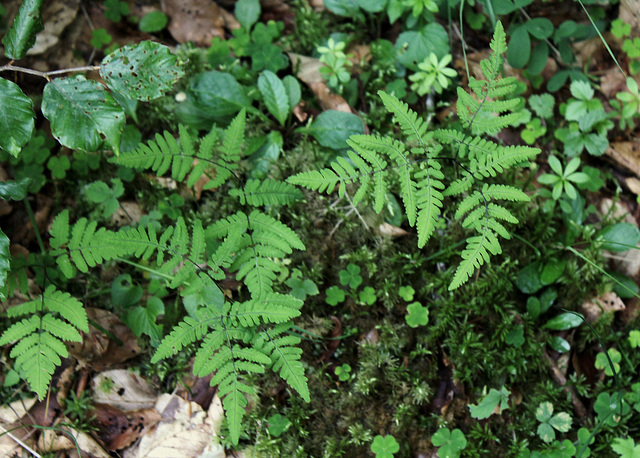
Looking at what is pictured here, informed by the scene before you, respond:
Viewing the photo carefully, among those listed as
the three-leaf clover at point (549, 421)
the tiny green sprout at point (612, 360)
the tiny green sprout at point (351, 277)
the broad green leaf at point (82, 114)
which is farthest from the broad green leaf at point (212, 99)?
the tiny green sprout at point (612, 360)

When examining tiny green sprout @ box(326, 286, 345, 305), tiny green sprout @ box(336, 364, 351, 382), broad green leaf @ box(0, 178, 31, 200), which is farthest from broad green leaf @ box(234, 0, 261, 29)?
tiny green sprout @ box(336, 364, 351, 382)

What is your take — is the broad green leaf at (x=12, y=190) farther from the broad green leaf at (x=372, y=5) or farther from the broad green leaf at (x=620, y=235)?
the broad green leaf at (x=620, y=235)

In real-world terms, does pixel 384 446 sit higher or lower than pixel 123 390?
higher

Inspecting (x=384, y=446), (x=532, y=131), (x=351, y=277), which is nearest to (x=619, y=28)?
(x=532, y=131)

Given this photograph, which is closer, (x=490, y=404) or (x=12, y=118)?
(x=12, y=118)

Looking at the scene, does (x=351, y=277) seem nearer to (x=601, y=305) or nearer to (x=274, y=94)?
(x=274, y=94)

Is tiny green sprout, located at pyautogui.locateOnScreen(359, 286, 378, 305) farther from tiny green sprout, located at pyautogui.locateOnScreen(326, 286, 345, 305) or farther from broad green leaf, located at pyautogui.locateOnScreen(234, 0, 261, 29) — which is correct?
broad green leaf, located at pyautogui.locateOnScreen(234, 0, 261, 29)
